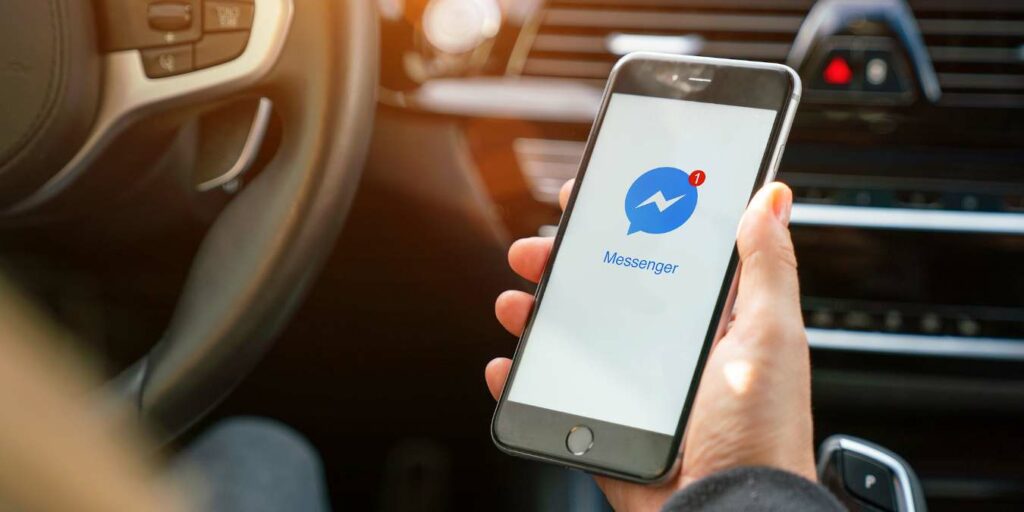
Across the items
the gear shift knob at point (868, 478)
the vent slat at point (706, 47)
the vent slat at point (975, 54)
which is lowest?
the gear shift knob at point (868, 478)

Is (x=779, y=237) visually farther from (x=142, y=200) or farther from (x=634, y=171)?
(x=142, y=200)

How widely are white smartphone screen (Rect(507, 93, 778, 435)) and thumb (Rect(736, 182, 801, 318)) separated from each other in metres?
0.05

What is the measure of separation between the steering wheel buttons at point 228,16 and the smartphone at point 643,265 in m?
0.31

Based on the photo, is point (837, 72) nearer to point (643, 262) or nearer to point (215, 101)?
point (643, 262)

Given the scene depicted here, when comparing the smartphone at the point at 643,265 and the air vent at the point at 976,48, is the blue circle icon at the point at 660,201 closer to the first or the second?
the smartphone at the point at 643,265

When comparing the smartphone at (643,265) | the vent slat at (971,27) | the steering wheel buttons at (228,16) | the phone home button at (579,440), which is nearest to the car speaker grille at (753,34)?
the vent slat at (971,27)

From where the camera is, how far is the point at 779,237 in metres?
0.98

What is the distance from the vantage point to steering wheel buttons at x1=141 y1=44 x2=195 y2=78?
1.12 m

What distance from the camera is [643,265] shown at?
3.58 feet

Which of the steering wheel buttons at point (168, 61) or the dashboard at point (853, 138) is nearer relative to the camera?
the steering wheel buttons at point (168, 61)

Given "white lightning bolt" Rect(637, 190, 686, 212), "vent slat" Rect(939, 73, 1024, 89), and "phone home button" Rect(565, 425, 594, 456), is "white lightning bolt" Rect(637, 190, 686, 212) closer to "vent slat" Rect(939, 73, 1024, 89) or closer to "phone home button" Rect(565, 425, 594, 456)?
"phone home button" Rect(565, 425, 594, 456)

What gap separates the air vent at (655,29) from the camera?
1489 millimetres

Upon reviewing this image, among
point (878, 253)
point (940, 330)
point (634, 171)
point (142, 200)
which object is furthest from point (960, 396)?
point (142, 200)

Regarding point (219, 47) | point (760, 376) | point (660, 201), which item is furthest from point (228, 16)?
point (760, 376)
